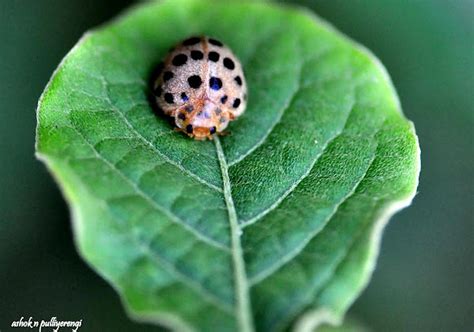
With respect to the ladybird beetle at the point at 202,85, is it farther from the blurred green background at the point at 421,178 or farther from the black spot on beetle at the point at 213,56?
the blurred green background at the point at 421,178

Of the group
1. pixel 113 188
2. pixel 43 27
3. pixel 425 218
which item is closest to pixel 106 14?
pixel 43 27

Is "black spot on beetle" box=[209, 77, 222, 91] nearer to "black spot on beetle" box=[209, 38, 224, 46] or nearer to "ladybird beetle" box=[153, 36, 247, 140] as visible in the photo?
"ladybird beetle" box=[153, 36, 247, 140]

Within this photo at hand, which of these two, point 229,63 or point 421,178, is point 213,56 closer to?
point 229,63

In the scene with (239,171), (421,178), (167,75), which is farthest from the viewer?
(421,178)

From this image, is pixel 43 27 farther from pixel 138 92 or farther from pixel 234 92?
pixel 234 92

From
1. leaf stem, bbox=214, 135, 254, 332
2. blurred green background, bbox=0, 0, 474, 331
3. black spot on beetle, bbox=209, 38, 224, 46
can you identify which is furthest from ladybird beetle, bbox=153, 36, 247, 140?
blurred green background, bbox=0, 0, 474, 331

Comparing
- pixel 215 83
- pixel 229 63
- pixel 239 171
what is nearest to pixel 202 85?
pixel 215 83

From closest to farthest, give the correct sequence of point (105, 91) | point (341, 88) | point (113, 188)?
point (113, 188), point (105, 91), point (341, 88)

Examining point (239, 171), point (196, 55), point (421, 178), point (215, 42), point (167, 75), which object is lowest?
point (239, 171)
